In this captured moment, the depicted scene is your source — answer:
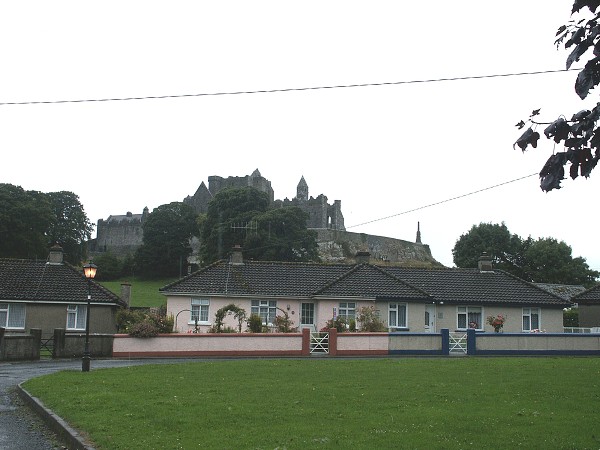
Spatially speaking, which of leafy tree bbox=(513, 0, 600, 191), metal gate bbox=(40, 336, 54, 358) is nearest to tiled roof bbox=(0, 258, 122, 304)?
metal gate bbox=(40, 336, 54, 358)

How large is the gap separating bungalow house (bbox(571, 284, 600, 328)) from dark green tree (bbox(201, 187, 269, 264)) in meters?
44.5

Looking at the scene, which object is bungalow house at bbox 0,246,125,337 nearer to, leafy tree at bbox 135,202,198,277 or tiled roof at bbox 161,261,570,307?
tiled roof at bbox 161,261,570,307

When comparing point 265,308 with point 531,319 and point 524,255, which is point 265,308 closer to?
point 531,319

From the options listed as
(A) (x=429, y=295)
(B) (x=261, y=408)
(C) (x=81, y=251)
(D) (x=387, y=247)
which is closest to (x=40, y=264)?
(A) (x=429, y=295)

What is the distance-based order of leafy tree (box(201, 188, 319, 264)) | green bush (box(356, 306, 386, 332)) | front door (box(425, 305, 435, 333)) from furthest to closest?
leafy tree (box(201, 188, 319, 264)), front door (box(425, 305, 435, 333)), green bush (box(356, 306, 386, 332))

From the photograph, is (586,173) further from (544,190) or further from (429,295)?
(429,295)

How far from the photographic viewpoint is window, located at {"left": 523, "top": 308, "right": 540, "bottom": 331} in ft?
140

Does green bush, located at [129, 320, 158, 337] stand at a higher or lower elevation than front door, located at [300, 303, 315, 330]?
lower

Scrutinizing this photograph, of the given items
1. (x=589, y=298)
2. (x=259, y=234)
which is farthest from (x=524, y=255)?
(x=589, y=298)

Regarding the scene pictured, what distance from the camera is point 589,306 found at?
51.0 meters

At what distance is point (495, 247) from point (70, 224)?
57.3m

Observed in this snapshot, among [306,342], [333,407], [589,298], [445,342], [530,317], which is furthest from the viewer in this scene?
[589,298]

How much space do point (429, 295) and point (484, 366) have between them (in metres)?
18.1

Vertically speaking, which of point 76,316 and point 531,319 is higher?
point 531,319
